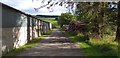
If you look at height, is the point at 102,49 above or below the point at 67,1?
below

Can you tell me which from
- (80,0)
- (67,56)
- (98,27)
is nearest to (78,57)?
(67,56)

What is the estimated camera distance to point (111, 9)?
81.6 feet

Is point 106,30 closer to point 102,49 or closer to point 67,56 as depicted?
point 102,49

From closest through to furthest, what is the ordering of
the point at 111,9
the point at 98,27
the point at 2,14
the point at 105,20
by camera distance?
1. the point at 2,14
2. the point at 111,9
3. the point at 105,20
4. the point at 98,27

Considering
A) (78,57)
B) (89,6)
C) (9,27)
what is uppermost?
(89,6)

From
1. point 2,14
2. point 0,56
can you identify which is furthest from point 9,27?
point 0,56

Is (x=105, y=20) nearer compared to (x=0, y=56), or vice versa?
(x=0, y=56)

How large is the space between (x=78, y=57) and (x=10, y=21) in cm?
623

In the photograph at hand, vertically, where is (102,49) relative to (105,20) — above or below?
below

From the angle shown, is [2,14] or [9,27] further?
[9,27]

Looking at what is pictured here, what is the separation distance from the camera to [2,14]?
17391 mm

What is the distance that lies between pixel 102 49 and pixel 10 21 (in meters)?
6.09

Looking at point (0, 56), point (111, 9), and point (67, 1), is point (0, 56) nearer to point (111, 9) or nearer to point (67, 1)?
point (67, 1)

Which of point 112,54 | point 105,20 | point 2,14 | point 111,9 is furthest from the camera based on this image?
point 105,20
